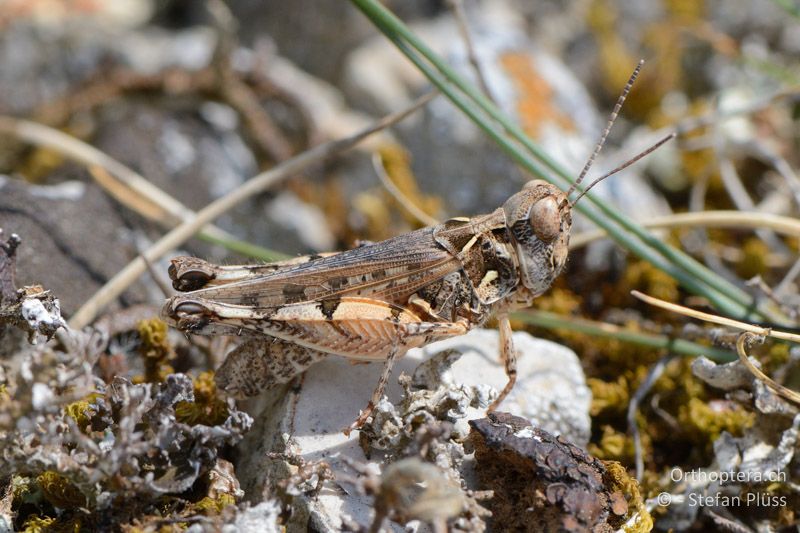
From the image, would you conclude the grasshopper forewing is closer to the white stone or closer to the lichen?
the white stone

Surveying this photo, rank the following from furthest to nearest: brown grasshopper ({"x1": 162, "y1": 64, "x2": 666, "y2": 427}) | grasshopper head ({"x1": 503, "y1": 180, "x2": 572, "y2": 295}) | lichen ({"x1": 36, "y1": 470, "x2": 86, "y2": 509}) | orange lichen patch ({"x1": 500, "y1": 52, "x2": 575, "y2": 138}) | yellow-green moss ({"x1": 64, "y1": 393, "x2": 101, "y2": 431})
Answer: orange lichen patch ({"x1": 500, "y1": 52, "x2": 575, "y2": 138}), grasshopper head ({"x1": 503, "y1": 180, "x2": 572, "y2": 295}), brown grasshopper ({"x1": 162, "y1": 64, "x2": 666, "y2": 427}), yellow-green moss ({"x1": 64, "y1": 393, "x2": 101, "y2": 431}), lichen ({"x1": 36, "y1": 470, "x2": 86, "y2": 509})

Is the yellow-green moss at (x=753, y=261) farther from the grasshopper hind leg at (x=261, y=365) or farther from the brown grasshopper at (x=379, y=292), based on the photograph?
the grasshopper hind leg at (x=261, y=365)

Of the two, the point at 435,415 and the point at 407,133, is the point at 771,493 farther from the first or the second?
the point at 407,133

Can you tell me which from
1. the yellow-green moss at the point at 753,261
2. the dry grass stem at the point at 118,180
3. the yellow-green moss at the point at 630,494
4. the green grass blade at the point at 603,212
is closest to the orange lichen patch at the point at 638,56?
the yellow-green moss at the point at 753,261

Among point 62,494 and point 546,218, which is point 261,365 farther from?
point 546,218

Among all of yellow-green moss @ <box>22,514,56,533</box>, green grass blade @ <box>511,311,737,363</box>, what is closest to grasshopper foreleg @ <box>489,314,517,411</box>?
green grass blade @ <box>511,311,737,363</box>

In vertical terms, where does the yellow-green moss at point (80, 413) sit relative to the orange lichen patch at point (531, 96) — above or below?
below

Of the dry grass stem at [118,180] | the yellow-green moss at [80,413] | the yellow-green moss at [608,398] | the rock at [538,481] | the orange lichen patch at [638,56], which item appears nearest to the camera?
the rock at [538,481]

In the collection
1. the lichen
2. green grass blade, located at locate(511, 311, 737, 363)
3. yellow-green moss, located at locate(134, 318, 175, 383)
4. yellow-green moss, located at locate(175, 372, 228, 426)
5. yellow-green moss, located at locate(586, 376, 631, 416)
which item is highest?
green grass blade, located at locate(511, 311, 737, 363)
